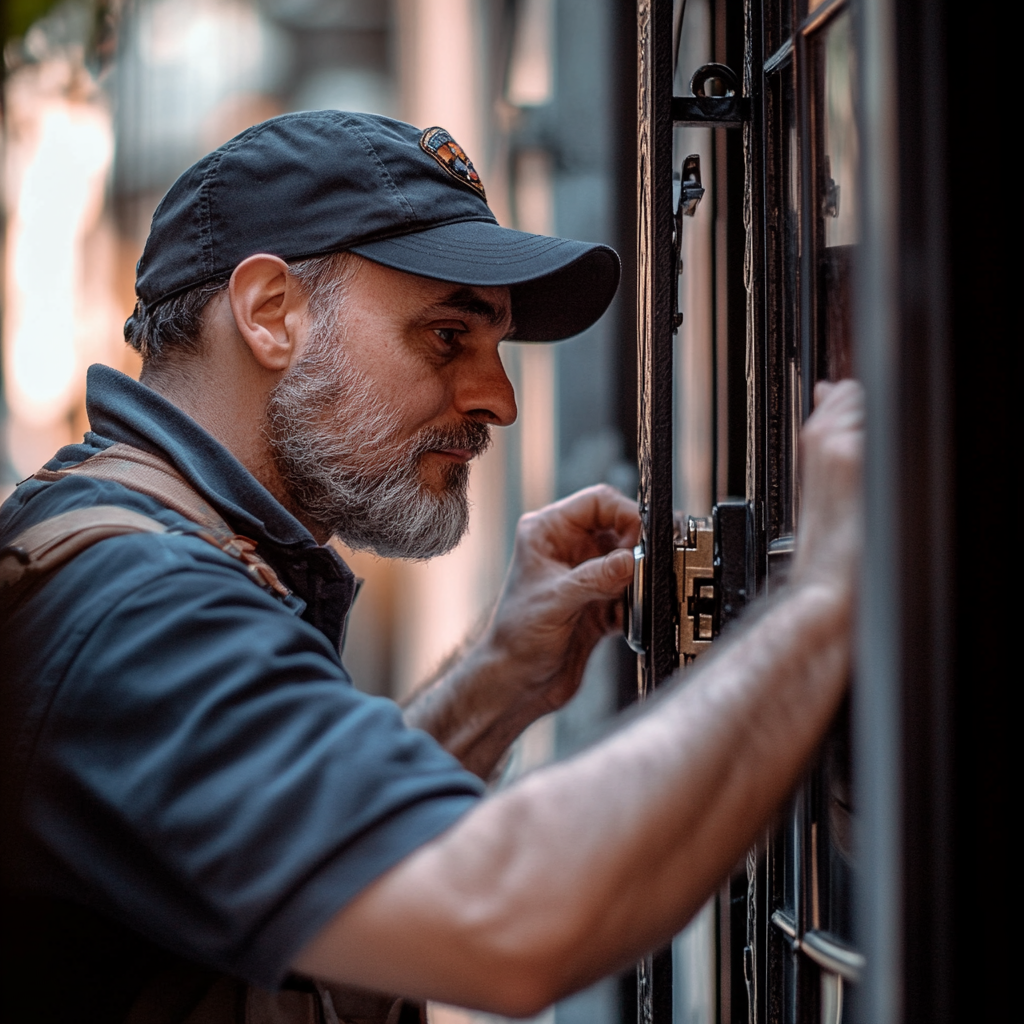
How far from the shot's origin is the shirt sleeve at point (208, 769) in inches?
34.8

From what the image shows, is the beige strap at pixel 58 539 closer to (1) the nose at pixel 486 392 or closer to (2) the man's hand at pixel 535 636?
(1) the nose at pixel 486 392

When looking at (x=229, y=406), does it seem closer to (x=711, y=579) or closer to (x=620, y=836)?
(x=711, y=579)

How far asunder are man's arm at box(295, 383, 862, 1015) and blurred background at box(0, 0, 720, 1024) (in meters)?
1.53

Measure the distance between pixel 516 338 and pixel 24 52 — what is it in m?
2.72

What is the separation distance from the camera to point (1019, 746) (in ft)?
2.53

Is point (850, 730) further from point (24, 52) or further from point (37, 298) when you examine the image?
point (37, 298)

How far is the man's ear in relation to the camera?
→ 61.3 inches

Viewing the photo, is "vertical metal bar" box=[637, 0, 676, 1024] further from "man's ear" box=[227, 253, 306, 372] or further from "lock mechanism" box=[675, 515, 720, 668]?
"man's ear" box=[227, 253, 306, 372]

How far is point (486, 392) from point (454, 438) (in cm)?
9

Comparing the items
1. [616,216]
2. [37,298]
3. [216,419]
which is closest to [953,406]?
[216,419]

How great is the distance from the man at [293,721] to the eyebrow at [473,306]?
3 cm

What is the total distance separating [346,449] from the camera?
5.25 feet

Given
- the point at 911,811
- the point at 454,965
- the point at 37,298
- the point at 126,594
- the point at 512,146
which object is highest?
the point at 512,146

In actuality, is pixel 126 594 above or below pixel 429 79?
below
